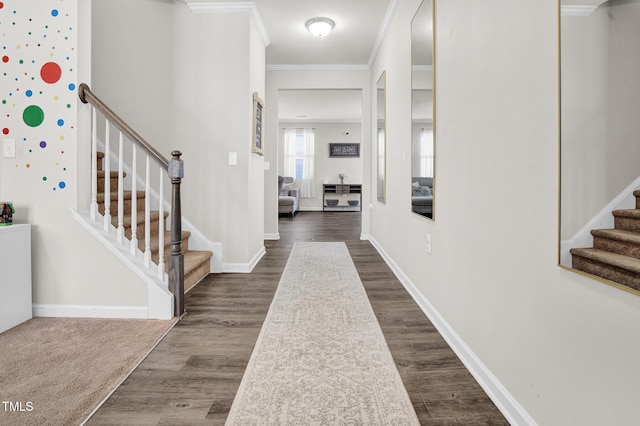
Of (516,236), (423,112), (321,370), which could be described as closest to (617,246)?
(516,236)

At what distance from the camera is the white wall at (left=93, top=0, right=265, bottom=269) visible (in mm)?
3459

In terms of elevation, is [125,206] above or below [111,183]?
below

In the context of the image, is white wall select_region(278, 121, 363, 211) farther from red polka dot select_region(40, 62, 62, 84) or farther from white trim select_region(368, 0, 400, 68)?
red polka dot select_region(40, 62, 62, 84)

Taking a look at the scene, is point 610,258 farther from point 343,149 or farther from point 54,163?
point 343,149

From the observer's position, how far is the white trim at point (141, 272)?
2240 millimetres

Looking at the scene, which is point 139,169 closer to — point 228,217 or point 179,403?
point 228,217

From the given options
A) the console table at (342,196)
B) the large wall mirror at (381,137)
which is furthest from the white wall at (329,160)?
the large wall mirror at (381,137)

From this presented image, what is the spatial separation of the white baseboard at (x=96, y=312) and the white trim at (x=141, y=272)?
56mm

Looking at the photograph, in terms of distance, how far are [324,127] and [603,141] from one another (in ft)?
33.6

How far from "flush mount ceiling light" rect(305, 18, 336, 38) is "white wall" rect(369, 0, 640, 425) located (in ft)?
6.34

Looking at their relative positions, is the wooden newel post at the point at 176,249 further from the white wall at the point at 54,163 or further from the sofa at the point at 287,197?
the sofa at the point at 287,197

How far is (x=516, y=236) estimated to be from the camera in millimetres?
1291

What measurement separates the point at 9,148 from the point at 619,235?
9.85 feet

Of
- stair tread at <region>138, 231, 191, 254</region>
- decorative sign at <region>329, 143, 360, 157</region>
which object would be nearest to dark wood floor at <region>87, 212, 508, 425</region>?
stair tread at <region>138, 231, 191, 254</region>
